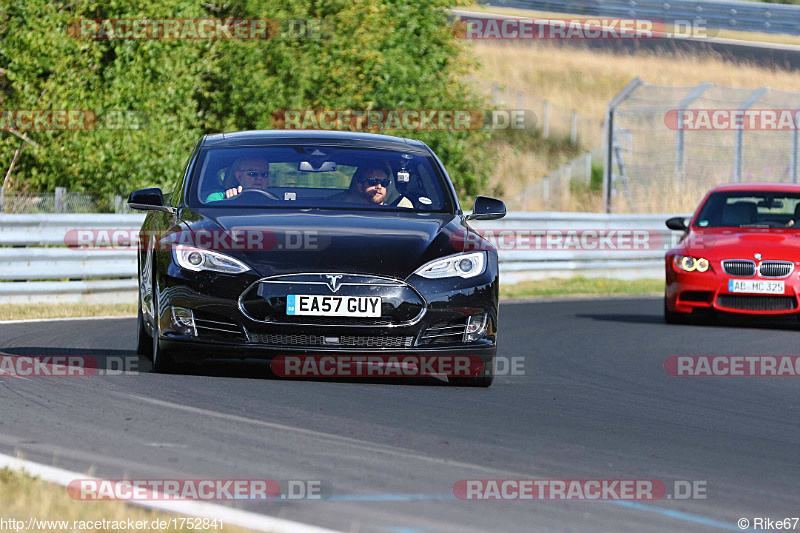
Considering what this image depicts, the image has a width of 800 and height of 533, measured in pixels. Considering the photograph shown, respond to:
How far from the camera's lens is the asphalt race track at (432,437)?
493 centimetres

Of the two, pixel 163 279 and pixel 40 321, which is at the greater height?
pixel 163 279

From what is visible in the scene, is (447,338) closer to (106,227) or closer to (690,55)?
(106,227)

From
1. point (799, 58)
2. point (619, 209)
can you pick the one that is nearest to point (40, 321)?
point (619, 209)

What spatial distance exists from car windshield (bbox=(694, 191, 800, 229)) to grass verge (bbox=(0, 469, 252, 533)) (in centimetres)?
1111

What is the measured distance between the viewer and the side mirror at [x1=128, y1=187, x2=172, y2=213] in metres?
8.76

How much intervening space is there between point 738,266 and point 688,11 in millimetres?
37081

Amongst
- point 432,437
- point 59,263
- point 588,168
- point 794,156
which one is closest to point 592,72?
point 588,168

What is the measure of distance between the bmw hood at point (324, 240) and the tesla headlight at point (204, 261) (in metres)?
0.05

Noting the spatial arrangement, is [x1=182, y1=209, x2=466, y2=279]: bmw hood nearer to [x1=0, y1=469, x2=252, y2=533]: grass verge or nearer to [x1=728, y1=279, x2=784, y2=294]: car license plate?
[x1=0, y1=469, x2=252, y2=533]: grass verge

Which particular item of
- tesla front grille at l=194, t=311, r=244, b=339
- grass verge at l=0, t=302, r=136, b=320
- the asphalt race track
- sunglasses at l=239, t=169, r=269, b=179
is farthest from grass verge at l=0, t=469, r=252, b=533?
grass verge at l=0, t=302, r=136, b=320

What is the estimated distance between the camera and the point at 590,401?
8.18 meters

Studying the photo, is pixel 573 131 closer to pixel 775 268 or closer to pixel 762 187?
pixel 762 187

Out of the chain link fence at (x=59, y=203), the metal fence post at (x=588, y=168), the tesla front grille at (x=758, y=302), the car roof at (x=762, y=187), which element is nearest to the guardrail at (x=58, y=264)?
the chain link fence at (x=59, y=203)

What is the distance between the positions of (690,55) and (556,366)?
1675 inches
